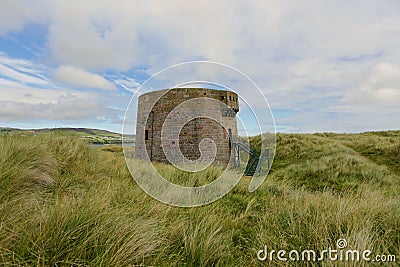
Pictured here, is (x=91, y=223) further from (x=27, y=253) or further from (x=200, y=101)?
(x=200, y=101)

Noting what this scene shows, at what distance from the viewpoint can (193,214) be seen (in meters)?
3.31

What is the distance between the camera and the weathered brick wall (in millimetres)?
13266

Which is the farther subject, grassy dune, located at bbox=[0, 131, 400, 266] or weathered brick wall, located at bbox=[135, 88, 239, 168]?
weathered brick wall, located at bbox=[135, 88, 239, 168]

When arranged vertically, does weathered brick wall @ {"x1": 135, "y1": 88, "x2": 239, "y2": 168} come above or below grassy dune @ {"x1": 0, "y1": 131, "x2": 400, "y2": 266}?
above

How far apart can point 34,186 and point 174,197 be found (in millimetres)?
1955

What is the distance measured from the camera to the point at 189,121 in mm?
13352

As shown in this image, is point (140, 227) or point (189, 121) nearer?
point (140, 227)

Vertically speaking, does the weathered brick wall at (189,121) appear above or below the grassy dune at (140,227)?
above

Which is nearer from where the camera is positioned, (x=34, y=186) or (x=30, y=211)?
(x=30, y=211)

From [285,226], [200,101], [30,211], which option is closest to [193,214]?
[285,226]

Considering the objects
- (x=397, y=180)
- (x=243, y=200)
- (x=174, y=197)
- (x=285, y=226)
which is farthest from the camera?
(x=397, y=180)

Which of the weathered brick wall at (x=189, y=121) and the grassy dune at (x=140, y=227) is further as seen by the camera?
the weathered brick wall at (x=189, y=121)

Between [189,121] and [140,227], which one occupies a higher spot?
[189,121]

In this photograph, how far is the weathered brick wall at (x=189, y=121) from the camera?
13.3 m
